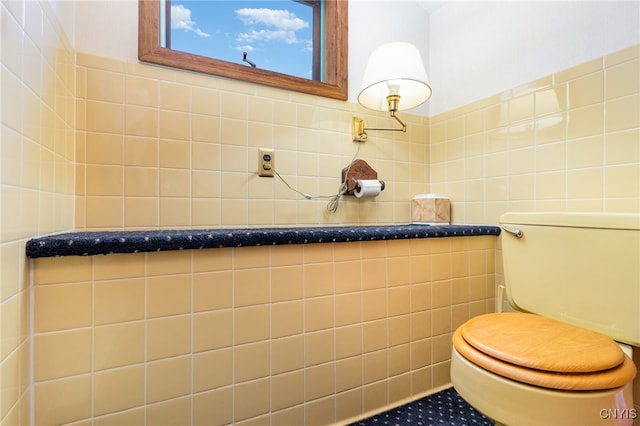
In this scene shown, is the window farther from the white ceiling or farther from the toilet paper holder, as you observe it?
the white ceiling

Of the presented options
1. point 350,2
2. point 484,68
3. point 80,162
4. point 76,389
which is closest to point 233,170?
point 80,162

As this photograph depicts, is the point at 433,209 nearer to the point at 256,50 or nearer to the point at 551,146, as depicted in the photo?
the point at 551,146

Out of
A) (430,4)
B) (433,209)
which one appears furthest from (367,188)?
(430,4)

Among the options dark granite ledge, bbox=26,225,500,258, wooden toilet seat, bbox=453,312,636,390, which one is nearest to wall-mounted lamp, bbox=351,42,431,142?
dark granite ledge, bbox=26,225,500,258

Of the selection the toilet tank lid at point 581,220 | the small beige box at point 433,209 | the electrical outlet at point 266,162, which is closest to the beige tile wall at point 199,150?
the electrical outlet at point 266,162

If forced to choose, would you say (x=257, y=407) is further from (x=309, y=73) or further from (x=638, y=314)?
(x=309, y=73)

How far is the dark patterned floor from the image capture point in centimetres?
108

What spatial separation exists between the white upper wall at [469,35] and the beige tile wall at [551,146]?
0.26 feet

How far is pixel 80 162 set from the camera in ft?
3.48

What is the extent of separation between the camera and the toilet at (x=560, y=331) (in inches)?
25.5

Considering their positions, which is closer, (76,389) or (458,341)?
(76,389)

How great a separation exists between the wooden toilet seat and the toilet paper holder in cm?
81

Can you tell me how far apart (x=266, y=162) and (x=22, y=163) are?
0.80m

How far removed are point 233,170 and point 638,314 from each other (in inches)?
55.1
